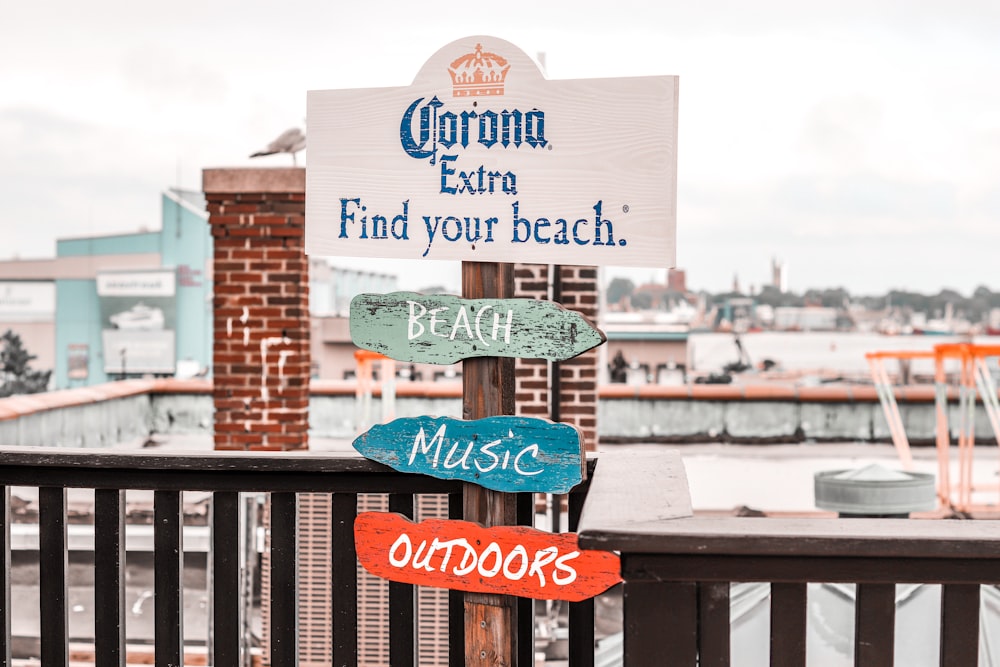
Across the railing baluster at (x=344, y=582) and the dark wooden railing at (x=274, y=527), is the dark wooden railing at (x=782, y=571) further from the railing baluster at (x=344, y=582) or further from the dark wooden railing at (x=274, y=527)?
the railing baluster at (x=344, y=582)

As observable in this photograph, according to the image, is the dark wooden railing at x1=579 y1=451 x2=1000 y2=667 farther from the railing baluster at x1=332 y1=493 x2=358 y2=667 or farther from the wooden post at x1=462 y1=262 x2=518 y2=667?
the railing baluster at x1=332 y1=493 x2=358 y2=667

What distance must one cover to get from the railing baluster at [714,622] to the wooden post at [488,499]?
475mm

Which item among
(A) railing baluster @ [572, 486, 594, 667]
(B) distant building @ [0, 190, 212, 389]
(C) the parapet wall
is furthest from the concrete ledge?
(B) distant building @ [0, 190, 212, 389]

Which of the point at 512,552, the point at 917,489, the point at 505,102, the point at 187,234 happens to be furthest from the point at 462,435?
the point at 187,234

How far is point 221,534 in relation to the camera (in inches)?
81.0

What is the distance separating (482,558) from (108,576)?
90cm

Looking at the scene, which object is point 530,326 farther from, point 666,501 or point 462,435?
point 666,501

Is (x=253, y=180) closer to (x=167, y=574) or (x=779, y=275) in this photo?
(x=167, y=574)

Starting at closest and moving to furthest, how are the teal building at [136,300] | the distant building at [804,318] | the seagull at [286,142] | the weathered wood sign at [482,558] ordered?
the weathered wood sign at [482,558] < the seagull at [286,142] < the distant building at [804,318] < the teal building at [136,300]

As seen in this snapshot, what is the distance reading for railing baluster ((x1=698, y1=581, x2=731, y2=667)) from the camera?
154cm

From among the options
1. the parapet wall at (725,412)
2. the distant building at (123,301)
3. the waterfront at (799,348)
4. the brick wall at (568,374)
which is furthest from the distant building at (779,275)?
the brick wall at (568,374)

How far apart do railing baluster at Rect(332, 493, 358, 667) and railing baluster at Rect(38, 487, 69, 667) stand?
63 centimetres

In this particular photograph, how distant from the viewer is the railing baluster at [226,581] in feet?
6.70

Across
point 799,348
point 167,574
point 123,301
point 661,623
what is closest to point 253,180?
point 167,574
